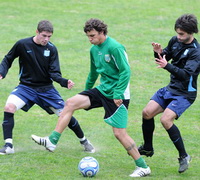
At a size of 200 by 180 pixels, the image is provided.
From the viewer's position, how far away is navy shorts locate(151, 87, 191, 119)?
27.3 ft

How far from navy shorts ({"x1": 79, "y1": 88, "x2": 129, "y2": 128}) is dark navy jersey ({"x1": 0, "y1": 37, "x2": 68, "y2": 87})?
1096 mm

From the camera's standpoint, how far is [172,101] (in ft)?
27.7

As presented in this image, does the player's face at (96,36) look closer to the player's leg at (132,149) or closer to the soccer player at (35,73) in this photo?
the soccer player at (35,73)

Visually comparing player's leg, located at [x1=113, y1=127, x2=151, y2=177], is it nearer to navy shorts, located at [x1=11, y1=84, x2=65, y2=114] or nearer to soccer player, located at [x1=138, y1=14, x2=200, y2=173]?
soccer player, located at [x1=138, y1=14, x2=200, y2=173]

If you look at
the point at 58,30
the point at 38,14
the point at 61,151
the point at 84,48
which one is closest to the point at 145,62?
the point at 84,48

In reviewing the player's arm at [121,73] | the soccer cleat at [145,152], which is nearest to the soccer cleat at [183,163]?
the soccer cleat at [145,152]

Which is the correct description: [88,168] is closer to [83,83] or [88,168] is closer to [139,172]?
[139,172]

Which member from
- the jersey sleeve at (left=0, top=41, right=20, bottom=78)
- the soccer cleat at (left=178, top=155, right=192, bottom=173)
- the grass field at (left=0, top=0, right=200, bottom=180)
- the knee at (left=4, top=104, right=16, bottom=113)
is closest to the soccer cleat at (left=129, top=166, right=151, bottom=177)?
the grass field at (left=0, top=0, right=200, bottom=180)

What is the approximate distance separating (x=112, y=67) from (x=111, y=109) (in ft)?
2.12

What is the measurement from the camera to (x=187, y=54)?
27.2 feet

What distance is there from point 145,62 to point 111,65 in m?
8.85

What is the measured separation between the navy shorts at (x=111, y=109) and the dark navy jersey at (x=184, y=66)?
2.89 feet

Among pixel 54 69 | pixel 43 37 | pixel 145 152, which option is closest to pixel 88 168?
pixel 145 152

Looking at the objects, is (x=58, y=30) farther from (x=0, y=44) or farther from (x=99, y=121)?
(x=99, y=121)
